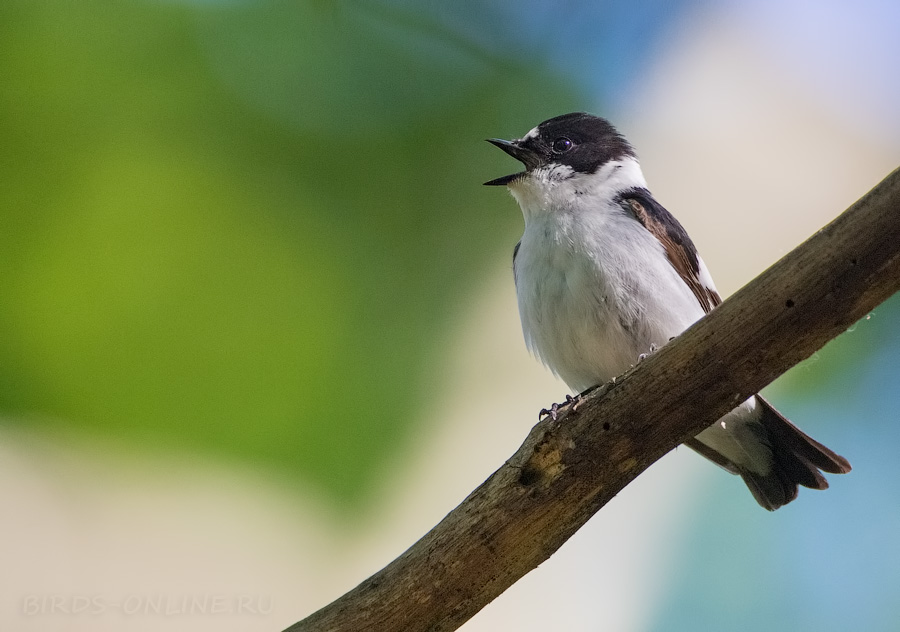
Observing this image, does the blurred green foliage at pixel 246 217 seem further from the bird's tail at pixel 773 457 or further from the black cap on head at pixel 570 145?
the bird's tail at pixel 773 457

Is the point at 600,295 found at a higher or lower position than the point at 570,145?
lower

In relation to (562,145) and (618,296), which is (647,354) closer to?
(618,296)

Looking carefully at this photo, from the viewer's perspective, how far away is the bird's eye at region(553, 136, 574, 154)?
237cm

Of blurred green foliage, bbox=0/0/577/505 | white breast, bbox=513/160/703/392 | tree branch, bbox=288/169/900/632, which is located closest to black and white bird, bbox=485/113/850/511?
white breast, bbox=513/160/703/392

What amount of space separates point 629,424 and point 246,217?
1.96 m

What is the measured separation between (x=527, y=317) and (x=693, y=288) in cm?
45

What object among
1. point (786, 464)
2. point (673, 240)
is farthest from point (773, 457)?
point (673, 240)

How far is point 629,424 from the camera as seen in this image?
144cm

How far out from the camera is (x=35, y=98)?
2850 millimetres

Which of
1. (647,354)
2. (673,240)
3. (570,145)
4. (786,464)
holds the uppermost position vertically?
(570,145)

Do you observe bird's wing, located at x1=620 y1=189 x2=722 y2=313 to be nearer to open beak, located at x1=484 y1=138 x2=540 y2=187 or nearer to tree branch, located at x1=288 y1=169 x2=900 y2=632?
open beak, located at x1=484 y1=138 x2=540 y2=187

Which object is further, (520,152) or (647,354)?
(520,152)

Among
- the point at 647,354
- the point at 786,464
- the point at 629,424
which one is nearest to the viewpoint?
the point at 629,424

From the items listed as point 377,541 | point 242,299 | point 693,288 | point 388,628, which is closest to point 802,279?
point 693,288
